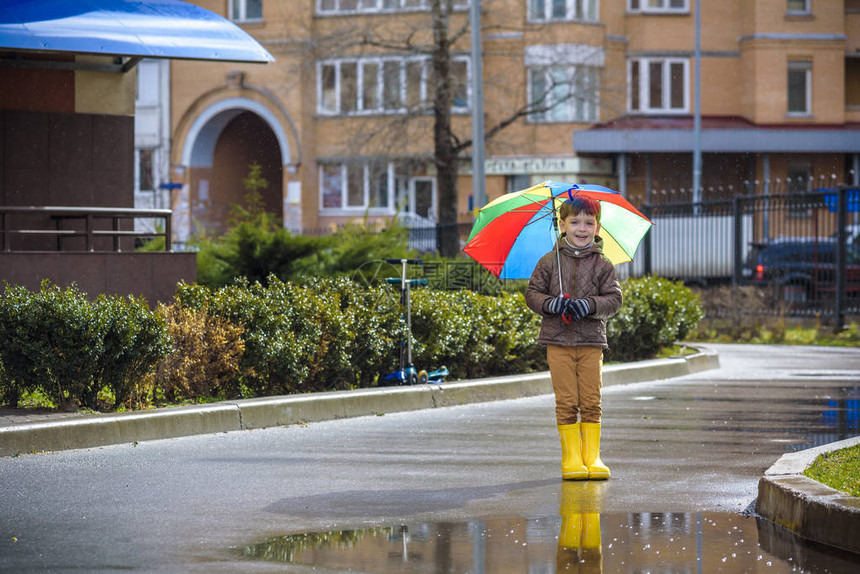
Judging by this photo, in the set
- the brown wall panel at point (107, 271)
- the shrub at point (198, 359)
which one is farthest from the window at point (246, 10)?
the shrub at point (198, 359)

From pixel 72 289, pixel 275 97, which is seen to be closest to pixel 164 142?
pixel 275 97

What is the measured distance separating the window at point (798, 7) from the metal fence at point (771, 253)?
1871 centimetres

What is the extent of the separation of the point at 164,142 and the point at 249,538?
42672 mm

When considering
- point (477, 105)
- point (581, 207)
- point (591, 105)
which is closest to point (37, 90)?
point (477, 105)

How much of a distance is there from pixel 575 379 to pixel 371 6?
38.3m

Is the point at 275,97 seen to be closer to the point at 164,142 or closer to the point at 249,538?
the point at 164,142

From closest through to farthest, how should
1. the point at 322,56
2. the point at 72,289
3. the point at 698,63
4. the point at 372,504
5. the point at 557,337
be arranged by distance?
the point at 372,504
the point at 557,337
the point at 72,289
the point at 322,56
the point at 698,63

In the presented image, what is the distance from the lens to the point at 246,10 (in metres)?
47.7

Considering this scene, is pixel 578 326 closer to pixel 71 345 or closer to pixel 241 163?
pixel 71 345

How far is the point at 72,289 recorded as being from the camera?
10.8 meters

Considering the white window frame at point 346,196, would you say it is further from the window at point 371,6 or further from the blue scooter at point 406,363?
the blue scooter at point 406,363

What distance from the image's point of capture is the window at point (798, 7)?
4634 cm

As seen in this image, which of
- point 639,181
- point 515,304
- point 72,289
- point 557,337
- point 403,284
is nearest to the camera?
point 557,337

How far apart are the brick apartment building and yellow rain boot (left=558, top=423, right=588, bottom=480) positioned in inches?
1395
